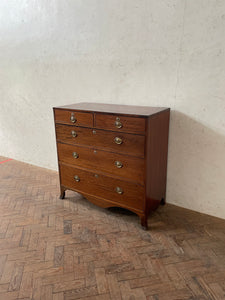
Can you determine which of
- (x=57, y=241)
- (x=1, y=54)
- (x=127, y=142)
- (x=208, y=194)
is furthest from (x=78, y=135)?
(x=1, y=54)

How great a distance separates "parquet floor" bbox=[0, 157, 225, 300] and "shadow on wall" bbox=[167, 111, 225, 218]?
148mm

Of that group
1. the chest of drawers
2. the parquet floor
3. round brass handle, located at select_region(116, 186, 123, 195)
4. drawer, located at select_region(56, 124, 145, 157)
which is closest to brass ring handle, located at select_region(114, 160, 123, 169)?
the chest of drawers

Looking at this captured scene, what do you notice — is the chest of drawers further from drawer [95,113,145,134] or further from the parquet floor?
the parquet floor

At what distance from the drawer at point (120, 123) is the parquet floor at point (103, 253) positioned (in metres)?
0.95

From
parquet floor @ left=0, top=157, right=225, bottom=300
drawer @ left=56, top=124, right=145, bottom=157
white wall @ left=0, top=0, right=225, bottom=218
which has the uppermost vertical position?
white wall @ left=0, top=0, right=225, bottom=218

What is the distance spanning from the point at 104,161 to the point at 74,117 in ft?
1.75

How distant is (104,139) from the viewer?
2.26 metres

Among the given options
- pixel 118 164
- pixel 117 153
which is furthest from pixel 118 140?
pixel 118 164

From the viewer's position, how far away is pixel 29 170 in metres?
3.68

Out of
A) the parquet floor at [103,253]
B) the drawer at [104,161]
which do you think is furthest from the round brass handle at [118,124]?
the parquet floor at [103,253]

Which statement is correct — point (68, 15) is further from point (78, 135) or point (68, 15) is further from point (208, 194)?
point (208, 194)

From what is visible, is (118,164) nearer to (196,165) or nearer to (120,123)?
(120,123)

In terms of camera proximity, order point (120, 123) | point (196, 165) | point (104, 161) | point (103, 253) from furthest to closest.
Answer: point (196, 165), point (104, 161), point (120, 123), point (103, 253)

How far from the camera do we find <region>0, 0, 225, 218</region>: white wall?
7.09 feet
